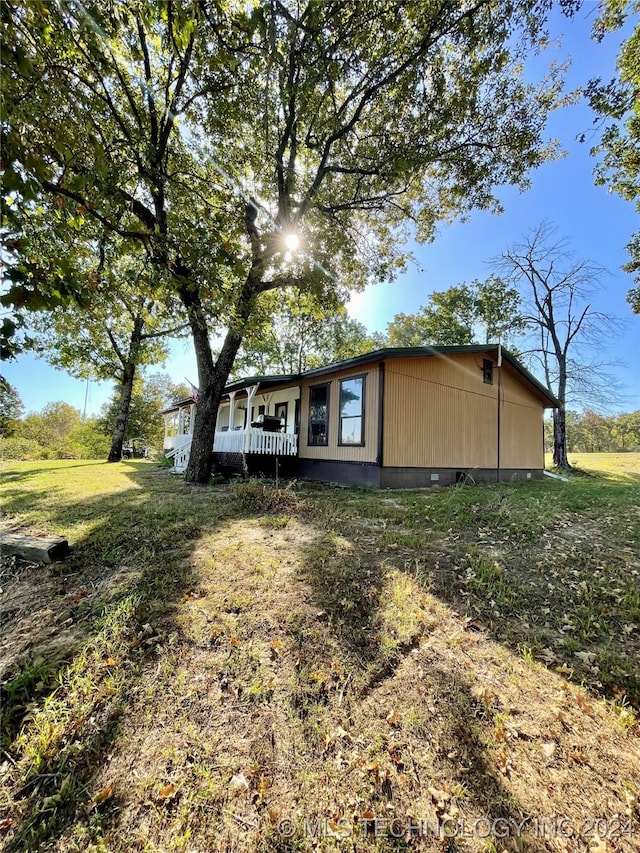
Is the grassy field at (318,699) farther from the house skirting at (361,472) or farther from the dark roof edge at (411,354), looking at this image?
the dark roof edge at (411,354)

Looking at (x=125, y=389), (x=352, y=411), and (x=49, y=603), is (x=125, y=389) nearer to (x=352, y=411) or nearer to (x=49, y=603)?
(x=352, y=411)

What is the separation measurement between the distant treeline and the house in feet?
113

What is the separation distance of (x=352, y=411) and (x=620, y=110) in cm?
782

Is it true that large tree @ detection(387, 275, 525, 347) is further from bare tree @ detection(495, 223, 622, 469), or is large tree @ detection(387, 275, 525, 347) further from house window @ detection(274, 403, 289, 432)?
house window @ detection(274, 403, 289, 432)

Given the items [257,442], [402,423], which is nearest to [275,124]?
[402,423]

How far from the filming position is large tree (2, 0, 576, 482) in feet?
12.6

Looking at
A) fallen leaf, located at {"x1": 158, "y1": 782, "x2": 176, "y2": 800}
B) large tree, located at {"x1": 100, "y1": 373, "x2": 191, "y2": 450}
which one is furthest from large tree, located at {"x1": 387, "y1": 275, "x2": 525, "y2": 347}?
fallen leaf, located at {"x1": 158, "y1": 782, "x2": 176, "y2": 800}

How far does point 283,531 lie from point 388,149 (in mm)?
8531

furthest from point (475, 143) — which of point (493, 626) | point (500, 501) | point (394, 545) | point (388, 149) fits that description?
point (493, 626)

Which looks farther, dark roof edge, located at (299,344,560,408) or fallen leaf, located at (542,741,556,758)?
dark roof edge, located at (299,344,560,408)

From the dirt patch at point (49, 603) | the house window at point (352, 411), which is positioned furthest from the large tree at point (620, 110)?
the dirt patch at point (49, 603)

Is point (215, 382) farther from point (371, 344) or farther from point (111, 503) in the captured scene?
point (371, 344)

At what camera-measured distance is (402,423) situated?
28.2 ft

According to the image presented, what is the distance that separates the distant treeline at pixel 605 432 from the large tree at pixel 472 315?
25886 mm
